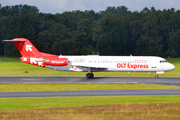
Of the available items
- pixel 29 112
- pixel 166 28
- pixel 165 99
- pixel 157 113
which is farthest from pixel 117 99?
pixel 166 28

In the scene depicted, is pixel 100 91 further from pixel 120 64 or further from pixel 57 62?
pixel 57 62

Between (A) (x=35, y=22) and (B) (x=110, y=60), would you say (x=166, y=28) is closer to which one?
(A) (x=35, y=22)

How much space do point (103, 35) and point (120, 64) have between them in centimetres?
6965

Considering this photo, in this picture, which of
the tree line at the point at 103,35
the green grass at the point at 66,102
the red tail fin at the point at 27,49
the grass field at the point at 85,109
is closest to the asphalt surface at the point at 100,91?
the green grass at the point at 66,102

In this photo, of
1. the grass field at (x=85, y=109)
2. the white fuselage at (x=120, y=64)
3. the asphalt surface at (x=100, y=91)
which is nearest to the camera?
the grass field at (x=85, y=109)

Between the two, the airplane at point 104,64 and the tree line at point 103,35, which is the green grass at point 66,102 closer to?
the airplane at point 104,64

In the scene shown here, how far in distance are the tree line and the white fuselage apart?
57.0 meters

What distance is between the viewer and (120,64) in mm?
41594

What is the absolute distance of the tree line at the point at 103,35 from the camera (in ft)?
344

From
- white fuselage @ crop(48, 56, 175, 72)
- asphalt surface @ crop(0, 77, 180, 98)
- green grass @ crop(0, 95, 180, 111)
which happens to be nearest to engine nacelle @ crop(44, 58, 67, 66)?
→ white fuselage @ crop(48, 56, 175, 72)

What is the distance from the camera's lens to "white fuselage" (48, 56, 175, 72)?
41.6 meters

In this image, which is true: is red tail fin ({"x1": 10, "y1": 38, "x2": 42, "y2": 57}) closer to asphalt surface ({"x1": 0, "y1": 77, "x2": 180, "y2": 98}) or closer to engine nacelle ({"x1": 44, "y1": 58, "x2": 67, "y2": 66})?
engine nacelle ({"x1": 44, "y1": 58, "x2": 67, "y2": 66})

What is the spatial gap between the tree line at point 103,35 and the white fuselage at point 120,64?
5700 centimetres

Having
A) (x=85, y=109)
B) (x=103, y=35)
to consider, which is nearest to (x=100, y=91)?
(x=85, y=109)
